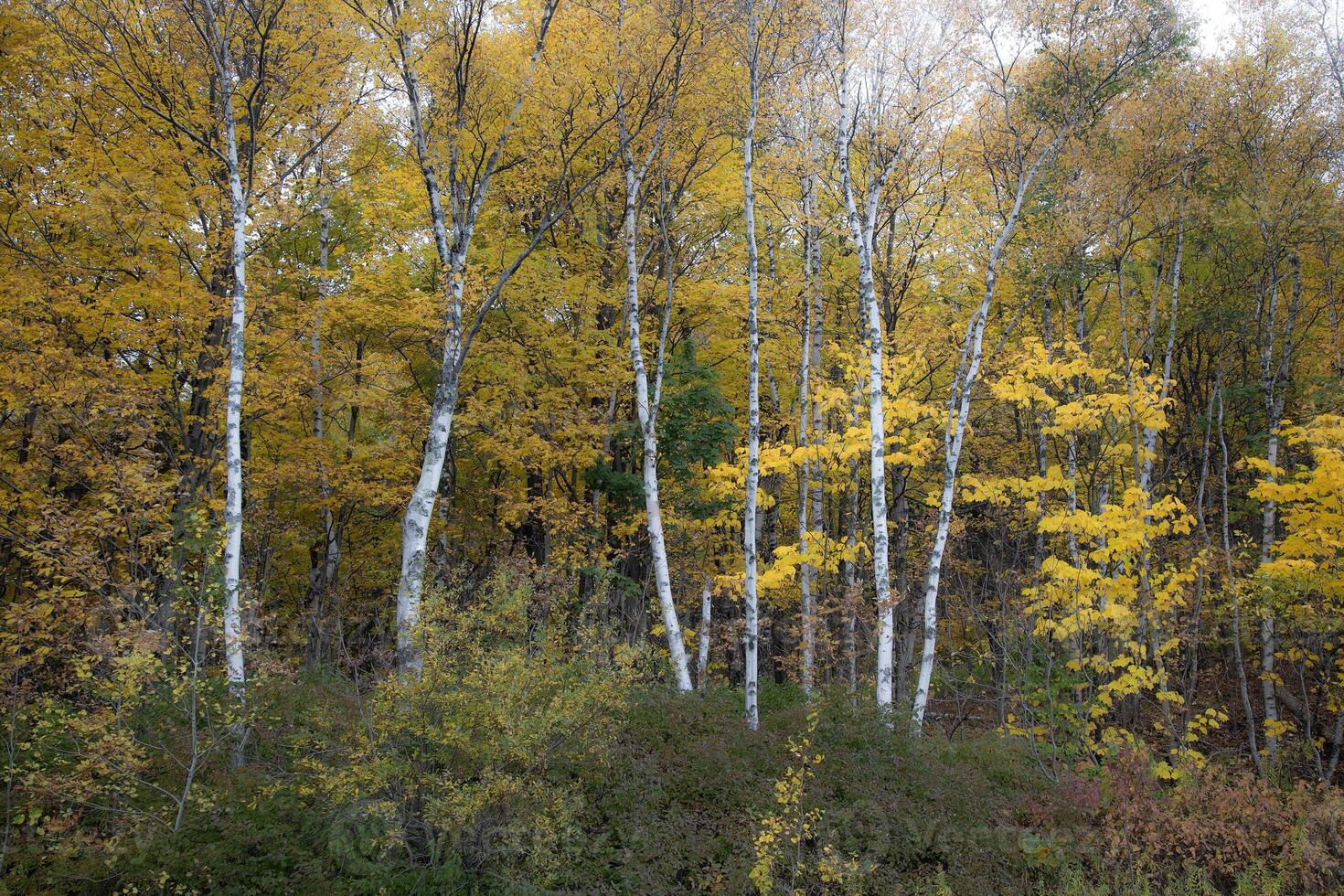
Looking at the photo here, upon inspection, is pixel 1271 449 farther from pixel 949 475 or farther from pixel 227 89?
pixel 227 89

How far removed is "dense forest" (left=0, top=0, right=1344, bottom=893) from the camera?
605 centimetres

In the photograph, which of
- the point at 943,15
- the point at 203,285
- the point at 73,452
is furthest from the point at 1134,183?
the point at 73,452

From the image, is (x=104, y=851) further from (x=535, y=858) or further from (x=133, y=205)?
(x=133, y=205)

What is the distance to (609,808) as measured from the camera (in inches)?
261

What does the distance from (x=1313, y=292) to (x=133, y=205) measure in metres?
18.3

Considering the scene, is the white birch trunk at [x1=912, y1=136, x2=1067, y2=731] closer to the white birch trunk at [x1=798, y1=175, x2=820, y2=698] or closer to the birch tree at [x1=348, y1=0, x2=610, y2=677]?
the white birch trunk at [x1=798, y1=175, x2=820, y2=698]

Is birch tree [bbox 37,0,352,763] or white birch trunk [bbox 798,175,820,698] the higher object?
birch tree [bbox 37,0,352,763]

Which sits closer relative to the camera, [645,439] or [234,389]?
[234,389]

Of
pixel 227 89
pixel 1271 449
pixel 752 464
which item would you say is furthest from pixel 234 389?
pixel 1271 449

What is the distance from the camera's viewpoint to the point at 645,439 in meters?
9.91

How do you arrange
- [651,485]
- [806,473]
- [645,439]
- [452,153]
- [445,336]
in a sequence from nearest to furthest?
1. [445,336]
2. [452,153]
3. [651,485]
4. [645,439]
5. [806,473]

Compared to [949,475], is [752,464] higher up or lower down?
higher up

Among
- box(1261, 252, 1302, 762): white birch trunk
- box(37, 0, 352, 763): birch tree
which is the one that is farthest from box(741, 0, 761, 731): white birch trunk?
box(1261, 252, 1302, 762): white birch trunk

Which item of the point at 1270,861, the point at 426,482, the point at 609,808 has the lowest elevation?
the point at 1270,861
